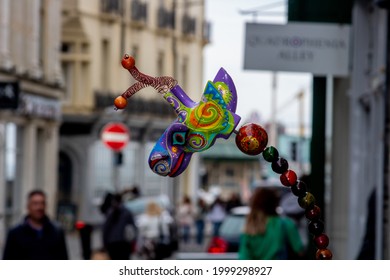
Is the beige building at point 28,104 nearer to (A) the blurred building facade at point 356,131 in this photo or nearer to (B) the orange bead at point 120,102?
(A) the blurred building facade at point 356,131

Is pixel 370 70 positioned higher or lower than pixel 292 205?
higher

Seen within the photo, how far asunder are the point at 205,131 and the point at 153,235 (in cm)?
2302

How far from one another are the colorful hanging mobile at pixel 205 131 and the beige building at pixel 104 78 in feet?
137

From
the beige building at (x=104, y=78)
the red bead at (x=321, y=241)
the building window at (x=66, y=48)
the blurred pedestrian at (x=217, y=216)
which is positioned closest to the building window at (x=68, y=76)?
the beige building at (x=104, y=78)

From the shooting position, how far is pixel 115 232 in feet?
61.0

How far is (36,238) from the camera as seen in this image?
10.1 meters

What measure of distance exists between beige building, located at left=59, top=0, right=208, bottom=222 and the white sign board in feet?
114

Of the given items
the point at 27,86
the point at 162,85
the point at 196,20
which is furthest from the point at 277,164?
the point at 196,20

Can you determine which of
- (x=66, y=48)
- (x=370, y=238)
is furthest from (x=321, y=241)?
(x=66, y=48)

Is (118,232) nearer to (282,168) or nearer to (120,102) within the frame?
(282,168)
